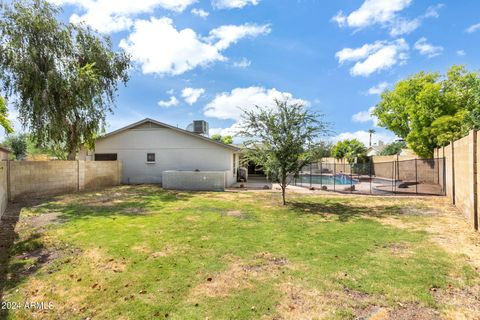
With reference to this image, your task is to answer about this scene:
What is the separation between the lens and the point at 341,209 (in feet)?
33.7

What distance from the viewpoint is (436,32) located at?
15523mm

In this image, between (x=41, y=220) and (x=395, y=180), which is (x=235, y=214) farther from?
(x=395, y=180)

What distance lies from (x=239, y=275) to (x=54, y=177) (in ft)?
42.9

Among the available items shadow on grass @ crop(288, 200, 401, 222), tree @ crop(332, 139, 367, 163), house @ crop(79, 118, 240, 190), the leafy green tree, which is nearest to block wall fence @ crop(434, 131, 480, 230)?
shadow on grass @ crop(288, 200, 401, 222)

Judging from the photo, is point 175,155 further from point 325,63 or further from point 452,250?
point 452,250

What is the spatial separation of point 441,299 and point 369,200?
9.53m

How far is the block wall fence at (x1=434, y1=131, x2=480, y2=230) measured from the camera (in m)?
7.05

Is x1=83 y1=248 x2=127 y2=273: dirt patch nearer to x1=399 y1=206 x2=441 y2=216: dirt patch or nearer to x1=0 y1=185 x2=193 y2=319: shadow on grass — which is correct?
x1=0 y1=185 x2=193 y2=319: shadow on grass

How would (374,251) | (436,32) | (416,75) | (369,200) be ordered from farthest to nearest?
(416,75) < (436,32) < (369,200) < (374,251)

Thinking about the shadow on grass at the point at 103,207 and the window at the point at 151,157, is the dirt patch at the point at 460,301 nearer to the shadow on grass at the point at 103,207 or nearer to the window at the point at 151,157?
the shadow on grass at the point at 103,207

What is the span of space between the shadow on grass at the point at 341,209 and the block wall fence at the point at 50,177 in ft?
34.4

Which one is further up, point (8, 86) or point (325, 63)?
point (325, 63)

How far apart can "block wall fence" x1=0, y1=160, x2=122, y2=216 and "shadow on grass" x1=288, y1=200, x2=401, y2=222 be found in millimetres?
10484

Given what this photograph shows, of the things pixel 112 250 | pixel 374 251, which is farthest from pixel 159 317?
pixel 374 251
